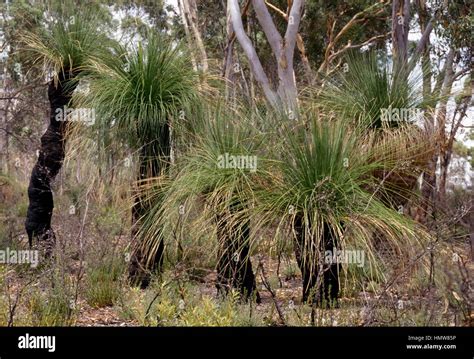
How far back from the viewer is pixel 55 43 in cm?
786

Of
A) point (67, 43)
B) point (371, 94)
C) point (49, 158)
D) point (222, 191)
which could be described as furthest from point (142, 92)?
point (371, 94)

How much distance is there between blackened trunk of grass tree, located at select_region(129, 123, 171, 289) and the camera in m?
6.69

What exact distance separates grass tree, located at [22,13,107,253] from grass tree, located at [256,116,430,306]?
3.06 m

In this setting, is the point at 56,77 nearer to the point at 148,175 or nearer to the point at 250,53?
the point at 148,175

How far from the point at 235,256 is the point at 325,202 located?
1.00m

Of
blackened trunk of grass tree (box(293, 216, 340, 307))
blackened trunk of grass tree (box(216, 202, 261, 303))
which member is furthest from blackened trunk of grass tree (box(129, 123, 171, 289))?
blackened trunk of grass tree (box(293, 216, 340, 307))

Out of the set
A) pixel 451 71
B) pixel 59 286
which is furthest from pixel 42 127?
pixel 59 286

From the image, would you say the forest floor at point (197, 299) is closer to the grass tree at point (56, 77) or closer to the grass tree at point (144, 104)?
the grass tree at point (144, 104)

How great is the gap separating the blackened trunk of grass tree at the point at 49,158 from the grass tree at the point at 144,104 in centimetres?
110

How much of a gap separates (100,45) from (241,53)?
14.8 meters

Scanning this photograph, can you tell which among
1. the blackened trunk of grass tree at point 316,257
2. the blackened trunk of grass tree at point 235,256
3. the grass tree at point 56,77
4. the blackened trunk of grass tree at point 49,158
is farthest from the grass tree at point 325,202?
the blackened trunk of grass tree at point 49,158

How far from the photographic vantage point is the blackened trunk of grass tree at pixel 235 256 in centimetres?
562

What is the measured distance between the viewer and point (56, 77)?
7.81m

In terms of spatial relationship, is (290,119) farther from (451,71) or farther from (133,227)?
(451,71)
